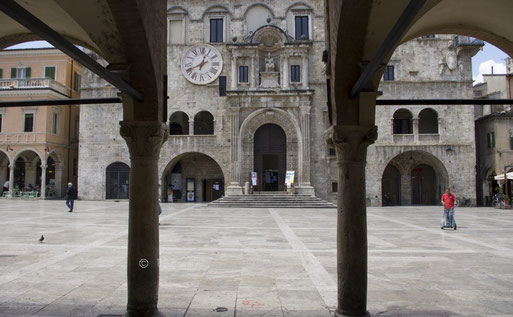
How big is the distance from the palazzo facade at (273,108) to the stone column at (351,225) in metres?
26.5

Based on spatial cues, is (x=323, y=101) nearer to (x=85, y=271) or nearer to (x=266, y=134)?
(x=266, y=134)

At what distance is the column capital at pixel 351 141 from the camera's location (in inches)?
216

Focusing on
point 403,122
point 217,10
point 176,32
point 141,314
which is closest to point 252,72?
point 217,10

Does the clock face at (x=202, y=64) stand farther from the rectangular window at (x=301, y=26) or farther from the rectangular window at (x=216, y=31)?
the rectangular window at (x=301, y=26)

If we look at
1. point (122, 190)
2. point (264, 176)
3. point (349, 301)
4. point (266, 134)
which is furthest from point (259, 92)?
point (349, 301)

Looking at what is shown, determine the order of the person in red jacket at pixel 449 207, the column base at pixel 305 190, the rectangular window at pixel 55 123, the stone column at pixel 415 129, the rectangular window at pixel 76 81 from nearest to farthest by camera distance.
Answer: the person in red jacket at pixel 449 207, the column base at pixel 305 190, the stone column at pixel 415 129, the rectangular window at pixel 55 123, the rectangular window at pixel 76 81

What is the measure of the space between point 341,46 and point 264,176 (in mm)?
28608

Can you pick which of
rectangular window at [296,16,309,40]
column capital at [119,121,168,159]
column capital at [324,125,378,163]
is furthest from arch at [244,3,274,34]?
column capital at [324,125,378,163]

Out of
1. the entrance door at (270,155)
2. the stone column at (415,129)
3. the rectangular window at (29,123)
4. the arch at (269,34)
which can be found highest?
the arch at (269,34)

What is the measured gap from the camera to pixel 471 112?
109ft

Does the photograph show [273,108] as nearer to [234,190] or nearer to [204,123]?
[204,123]

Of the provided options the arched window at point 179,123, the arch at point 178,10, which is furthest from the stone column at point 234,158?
the arch at point 178,10

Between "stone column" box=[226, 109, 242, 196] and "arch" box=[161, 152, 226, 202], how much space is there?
3237 mm

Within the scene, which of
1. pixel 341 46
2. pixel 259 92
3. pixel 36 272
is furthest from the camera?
pixel 259 92
